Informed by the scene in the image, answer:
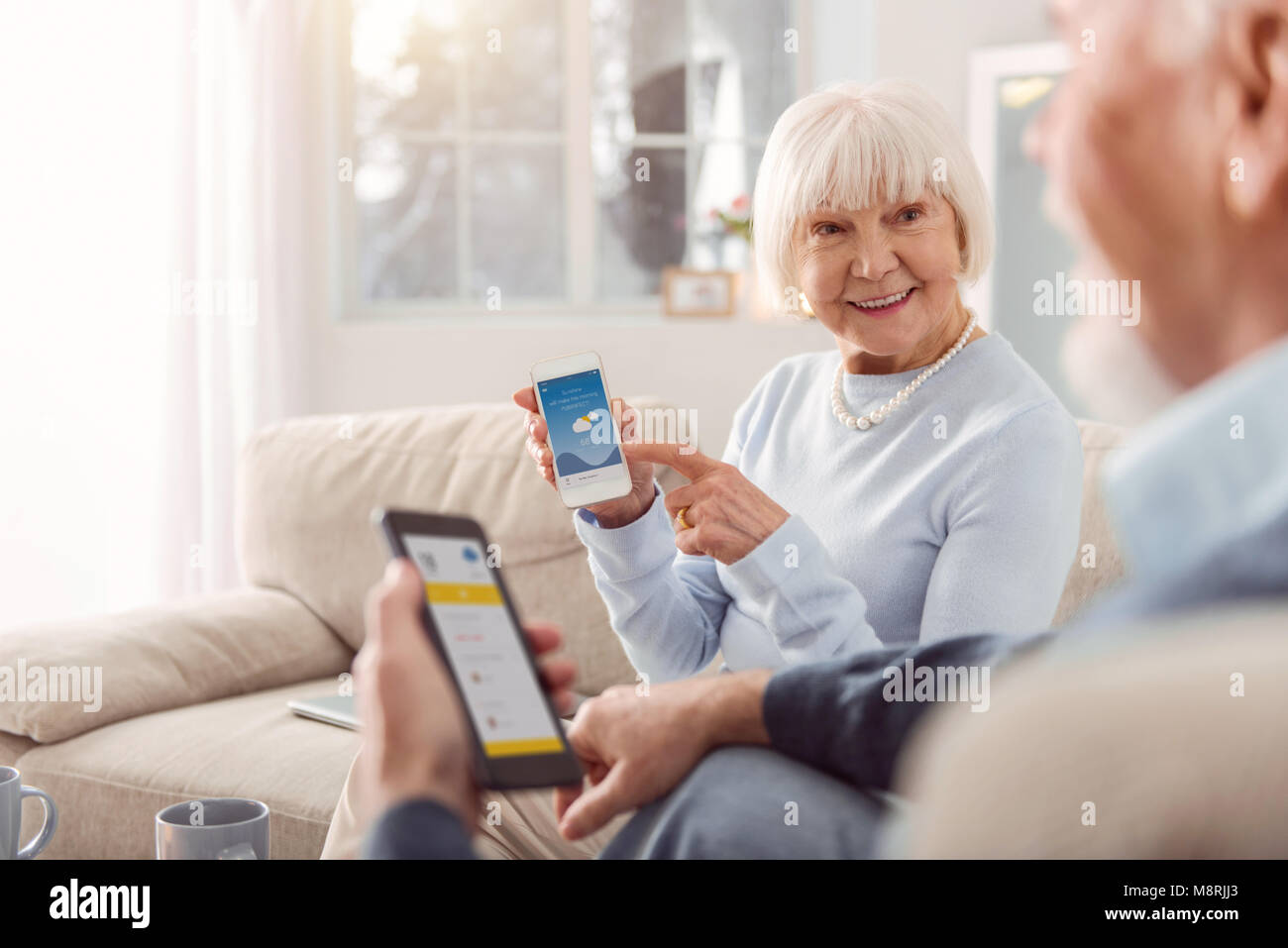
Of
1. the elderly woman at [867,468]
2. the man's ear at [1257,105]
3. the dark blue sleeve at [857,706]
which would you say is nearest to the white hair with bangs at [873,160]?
the elderly woman at [867,468]

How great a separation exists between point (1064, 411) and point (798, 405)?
1.13ft

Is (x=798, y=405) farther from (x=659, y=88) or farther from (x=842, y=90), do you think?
(x=659, y=88)

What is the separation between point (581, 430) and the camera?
1.29 metres

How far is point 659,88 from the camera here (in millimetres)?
3660

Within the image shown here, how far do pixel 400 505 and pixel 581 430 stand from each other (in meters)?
0.94

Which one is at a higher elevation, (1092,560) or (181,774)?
(1092,560)

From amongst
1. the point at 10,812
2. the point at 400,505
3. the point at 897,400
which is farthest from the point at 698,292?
the point at 10,812

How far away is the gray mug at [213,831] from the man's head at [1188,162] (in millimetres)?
757

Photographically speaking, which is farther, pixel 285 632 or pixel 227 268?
pixel 227 268

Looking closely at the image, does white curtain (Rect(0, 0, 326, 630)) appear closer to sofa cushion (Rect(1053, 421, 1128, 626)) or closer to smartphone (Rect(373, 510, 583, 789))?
sofa cushion (Rect(1053, 421, 1128, 626))

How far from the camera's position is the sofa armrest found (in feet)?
5.82

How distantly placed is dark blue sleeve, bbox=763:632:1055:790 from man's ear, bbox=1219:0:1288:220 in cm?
30

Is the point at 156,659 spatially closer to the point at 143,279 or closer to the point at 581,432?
the point at 581,432

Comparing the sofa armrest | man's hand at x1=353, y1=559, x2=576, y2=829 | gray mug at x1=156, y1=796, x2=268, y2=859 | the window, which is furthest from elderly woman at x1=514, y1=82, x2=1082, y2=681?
the window
